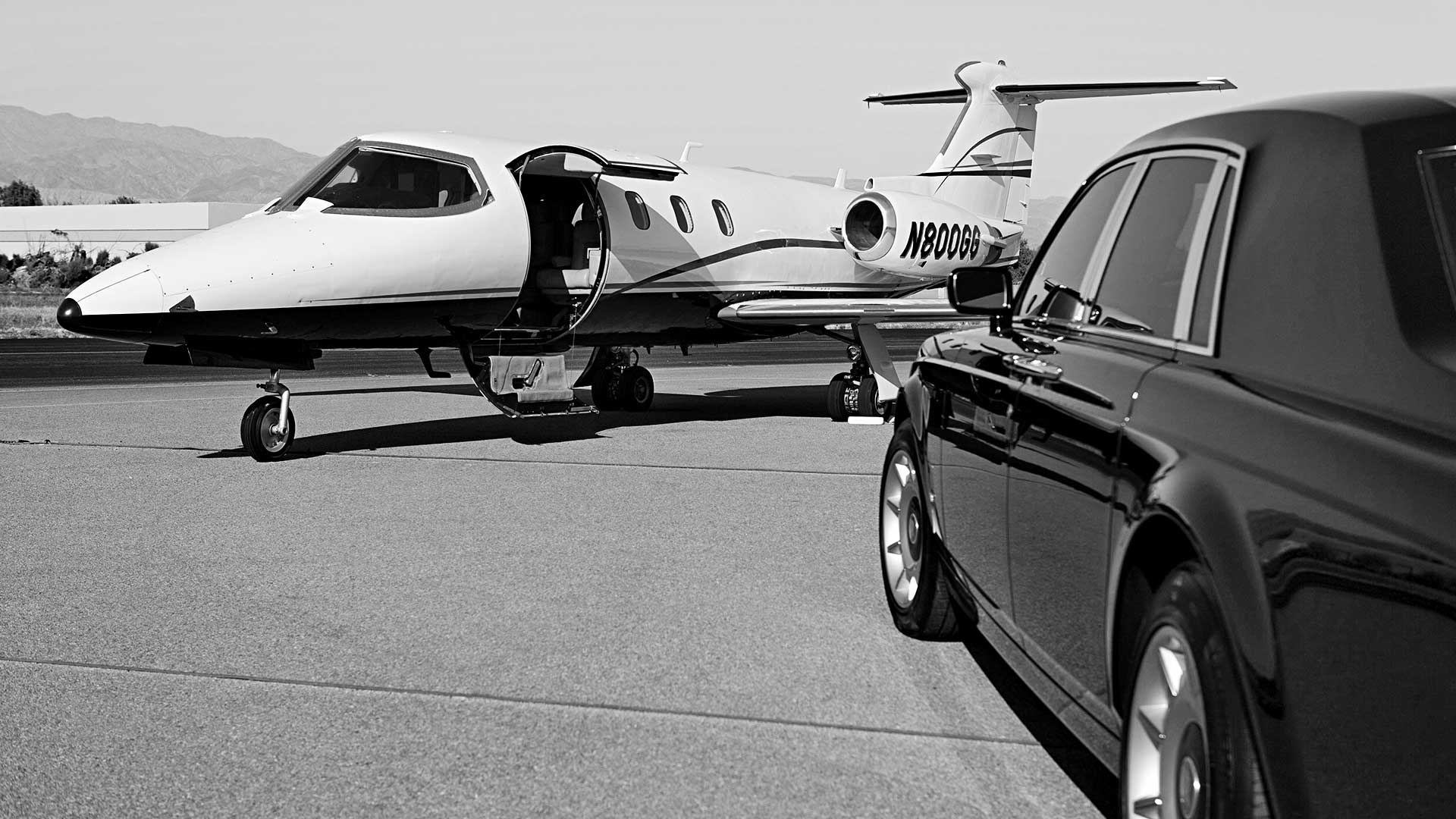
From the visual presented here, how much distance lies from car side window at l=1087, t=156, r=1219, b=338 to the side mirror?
38.9 inches

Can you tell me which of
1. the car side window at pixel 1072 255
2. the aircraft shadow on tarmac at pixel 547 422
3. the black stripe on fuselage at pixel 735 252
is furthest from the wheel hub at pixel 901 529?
the black stripe on fuselage at pixel 735 252

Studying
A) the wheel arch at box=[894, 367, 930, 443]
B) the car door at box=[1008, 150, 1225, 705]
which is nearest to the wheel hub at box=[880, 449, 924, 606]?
the wheel arch at box=[894, 367, 930, 443]

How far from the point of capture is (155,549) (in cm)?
806

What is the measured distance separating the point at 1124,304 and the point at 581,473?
777cm

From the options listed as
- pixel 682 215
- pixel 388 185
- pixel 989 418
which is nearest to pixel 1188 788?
pixel 989 418

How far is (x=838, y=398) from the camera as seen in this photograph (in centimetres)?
1697

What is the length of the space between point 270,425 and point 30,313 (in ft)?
135

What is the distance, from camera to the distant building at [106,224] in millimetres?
→ 112750

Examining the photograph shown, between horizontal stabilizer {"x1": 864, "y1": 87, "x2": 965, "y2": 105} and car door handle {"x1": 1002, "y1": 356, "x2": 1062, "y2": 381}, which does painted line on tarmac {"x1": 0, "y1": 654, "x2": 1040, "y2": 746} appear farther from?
horizontal stabilizer {"x1": 864, "y1": 87, "x2": 965, "y2": 105}

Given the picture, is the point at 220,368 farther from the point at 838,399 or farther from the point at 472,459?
the point at 472,459

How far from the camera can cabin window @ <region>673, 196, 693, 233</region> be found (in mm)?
16781

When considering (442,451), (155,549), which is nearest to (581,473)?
(442,451)

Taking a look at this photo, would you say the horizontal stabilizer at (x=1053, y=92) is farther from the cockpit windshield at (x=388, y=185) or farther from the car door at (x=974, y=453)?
the car door at (x=974, y=453)

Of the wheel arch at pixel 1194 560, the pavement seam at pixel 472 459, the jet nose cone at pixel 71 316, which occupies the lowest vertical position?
the pavement seam at pixel 472 459
